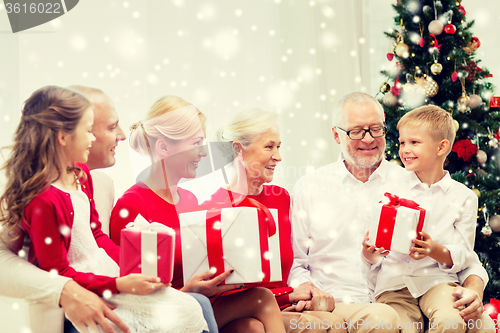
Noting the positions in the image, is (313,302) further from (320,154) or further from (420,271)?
(320,154)

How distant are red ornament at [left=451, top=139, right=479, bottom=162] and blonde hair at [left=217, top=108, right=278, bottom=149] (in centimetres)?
145

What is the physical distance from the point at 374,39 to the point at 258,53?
141cm

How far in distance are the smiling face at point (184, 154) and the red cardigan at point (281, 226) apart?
18 centimetres

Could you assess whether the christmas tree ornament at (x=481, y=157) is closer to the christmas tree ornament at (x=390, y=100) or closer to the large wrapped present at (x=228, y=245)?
the christmas tree ornament at (x=390, y=100)

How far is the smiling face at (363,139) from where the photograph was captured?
2.11 metres

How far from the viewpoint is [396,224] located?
1720mm

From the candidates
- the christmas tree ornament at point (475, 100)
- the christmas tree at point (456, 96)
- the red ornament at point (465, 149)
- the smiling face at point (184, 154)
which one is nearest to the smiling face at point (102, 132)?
the smiling face at point (184, 154)

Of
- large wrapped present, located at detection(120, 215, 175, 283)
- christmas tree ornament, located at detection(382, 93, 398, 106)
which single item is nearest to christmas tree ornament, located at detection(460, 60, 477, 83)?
christmas tree ornament, located at detection(382, 93, 398, 106)

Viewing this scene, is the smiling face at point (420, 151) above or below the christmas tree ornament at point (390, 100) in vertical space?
below

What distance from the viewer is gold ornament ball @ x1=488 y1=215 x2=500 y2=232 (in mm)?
2812

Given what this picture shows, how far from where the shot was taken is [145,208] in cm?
175

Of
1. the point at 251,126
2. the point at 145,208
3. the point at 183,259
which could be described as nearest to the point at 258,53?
the point at 251,126

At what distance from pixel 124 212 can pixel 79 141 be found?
1.66 feet

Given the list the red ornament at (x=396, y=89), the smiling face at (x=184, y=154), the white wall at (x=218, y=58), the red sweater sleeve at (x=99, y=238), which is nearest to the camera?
the red sweater sleeve at (x=99, y=238)
